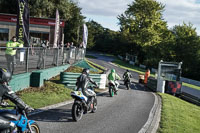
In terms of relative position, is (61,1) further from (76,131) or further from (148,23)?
(76,131)

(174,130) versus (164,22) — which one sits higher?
(164,22)

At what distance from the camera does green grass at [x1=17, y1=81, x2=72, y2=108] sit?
32.3ft

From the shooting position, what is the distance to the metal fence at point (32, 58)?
9.87m

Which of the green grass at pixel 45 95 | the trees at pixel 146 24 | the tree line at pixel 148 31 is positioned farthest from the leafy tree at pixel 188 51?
the green grass at pixel 45 95

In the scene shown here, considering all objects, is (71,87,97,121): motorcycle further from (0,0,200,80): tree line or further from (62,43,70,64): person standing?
(0,0,200,80): tree line

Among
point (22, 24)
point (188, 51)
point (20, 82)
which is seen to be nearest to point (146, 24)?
point (188, 51)

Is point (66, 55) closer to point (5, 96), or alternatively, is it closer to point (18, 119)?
point (18, 119)

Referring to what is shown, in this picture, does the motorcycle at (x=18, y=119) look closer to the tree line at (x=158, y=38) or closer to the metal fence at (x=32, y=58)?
the metal fence at (x=32, y=58)

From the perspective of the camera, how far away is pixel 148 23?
53.2 metres

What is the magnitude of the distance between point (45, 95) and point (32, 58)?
2.23 metres

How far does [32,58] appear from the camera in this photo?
40.0 feet

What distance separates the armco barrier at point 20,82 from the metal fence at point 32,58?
27 cm

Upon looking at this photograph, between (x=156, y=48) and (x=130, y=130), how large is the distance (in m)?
48.0

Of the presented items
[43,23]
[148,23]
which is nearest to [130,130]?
[43,23]
